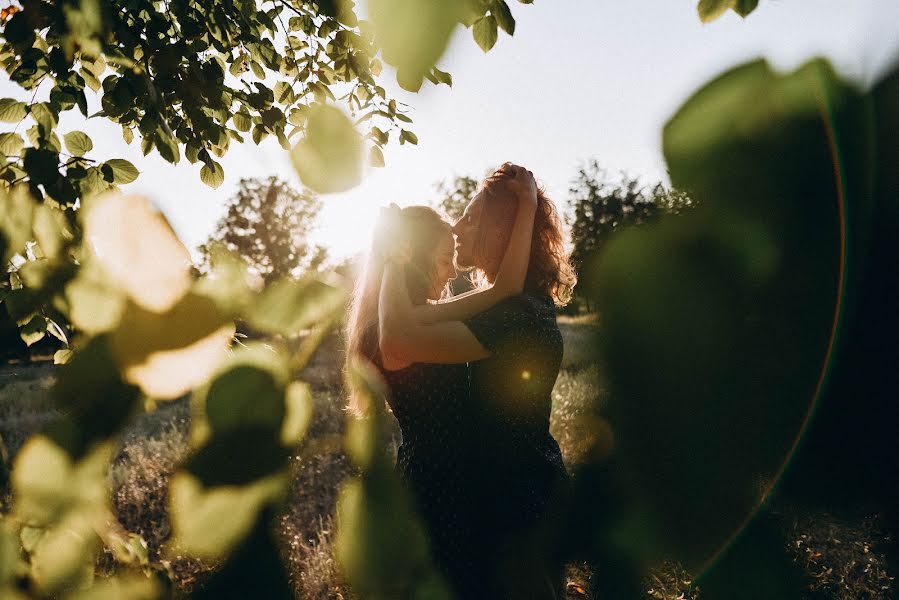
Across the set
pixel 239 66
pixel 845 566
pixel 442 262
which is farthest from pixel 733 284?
Result: pixel 845 566

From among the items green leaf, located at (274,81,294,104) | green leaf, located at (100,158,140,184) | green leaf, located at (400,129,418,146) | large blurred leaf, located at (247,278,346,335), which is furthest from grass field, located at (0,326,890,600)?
green leaf, located at (274,81,294,104)

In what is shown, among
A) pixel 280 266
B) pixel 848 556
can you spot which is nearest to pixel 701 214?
pixel 848 556

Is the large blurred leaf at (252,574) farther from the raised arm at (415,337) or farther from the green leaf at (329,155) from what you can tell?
the raised arm at (415,337)

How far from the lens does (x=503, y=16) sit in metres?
1.03

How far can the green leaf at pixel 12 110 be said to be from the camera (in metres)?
1.27

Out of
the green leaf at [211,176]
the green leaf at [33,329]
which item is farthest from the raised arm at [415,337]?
the green leaf at [33,329]

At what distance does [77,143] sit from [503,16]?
1100mm

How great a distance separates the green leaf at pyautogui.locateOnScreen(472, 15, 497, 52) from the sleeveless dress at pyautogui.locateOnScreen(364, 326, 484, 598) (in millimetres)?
1058

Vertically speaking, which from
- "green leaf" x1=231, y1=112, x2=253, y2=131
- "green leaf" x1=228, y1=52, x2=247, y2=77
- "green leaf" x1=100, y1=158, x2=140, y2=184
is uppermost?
"green leaf" x1=228, y1=52, x2=247, y2=77

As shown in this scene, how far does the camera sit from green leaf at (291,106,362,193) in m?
0.52

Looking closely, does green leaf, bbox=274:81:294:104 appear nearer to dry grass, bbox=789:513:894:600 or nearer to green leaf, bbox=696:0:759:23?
green leaf, bbox=696:0:759:23

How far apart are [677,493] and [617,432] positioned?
9cm

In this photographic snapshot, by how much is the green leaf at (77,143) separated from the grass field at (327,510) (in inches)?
22.0

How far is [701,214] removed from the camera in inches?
18.6
